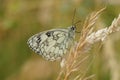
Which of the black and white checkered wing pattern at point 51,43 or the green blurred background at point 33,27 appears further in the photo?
the green blurred background at point 33,27

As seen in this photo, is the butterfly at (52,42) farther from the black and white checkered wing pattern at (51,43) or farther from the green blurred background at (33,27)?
the green blurred background at (33,27)

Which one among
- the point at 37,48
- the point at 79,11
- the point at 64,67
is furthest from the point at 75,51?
the point at 79,11

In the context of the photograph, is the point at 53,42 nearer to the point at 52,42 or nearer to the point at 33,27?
the point at 52,42

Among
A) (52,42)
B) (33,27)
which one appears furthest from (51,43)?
(33,27)

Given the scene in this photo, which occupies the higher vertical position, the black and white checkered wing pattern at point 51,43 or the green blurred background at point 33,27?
the green blurred background at point 33,27

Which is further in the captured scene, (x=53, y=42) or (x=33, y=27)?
(x=33, y=27)

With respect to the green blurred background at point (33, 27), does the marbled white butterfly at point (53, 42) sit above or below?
below

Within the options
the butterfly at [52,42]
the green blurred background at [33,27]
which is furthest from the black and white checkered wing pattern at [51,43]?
the green blurred background at [33,27]
